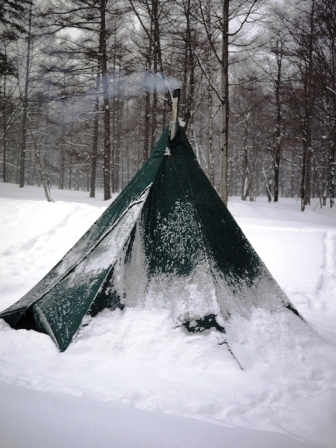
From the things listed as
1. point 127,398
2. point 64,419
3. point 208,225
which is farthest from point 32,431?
Answer: point 208,225

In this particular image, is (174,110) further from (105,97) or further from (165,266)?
(105,97)

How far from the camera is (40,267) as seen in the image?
5785 mm

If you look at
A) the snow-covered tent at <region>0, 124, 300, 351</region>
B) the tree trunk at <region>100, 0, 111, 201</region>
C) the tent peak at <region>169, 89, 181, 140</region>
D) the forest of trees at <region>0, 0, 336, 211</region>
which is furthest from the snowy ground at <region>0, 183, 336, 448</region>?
the tree trunk at <region>100, 0, 111, 201</region>

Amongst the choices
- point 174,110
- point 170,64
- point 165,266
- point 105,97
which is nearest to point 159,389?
point 165,266

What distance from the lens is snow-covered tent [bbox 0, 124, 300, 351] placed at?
8.83ft

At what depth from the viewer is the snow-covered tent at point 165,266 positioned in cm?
269

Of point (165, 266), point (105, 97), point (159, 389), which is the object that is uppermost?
point (105, 97)

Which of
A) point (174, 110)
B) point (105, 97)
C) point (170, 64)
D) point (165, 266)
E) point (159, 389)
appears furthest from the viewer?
point (105, 97)

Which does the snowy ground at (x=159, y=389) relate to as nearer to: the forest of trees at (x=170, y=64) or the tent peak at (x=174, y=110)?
the tent peak at (x=174, y=110)

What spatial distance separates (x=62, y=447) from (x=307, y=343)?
232 cm

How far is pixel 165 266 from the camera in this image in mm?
2830

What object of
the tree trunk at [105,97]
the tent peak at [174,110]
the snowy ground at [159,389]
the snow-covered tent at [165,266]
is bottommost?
the snowy ground at [159,389]

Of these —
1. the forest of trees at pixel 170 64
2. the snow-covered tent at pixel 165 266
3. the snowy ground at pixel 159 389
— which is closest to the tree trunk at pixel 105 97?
the forest of trees at pixel 170 64

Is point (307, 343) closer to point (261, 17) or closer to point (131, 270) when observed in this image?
point (131, 270)
